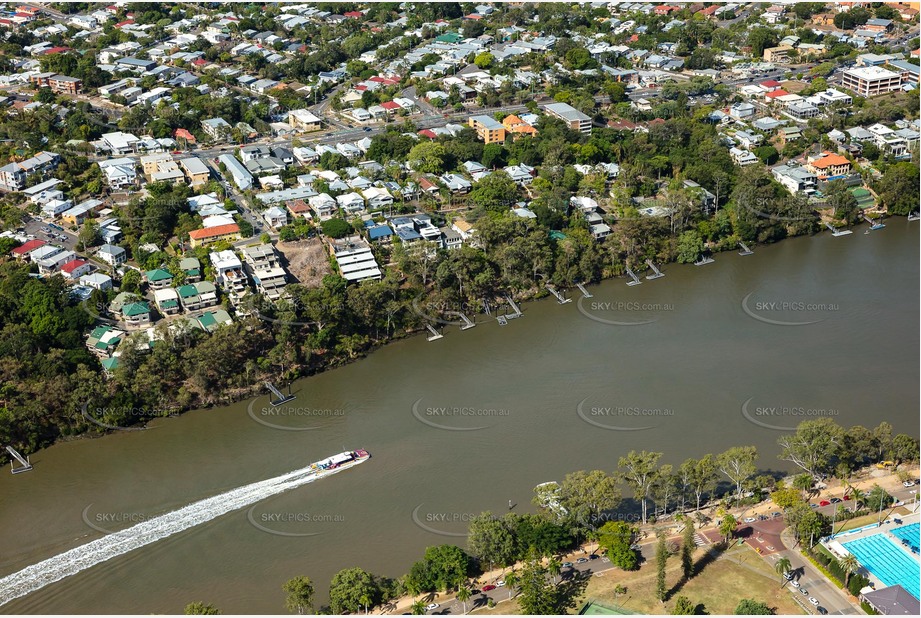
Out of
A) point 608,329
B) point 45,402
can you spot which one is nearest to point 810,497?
point 608,329

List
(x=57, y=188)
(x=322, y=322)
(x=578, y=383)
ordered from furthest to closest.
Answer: (x=57, y=188) < (x=322, y=322) < (x=578, y=383)

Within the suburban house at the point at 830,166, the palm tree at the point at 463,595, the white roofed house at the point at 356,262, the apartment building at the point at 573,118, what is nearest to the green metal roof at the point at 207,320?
the white roofed house at the point at 356,262

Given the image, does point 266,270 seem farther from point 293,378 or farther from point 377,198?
point 377,198

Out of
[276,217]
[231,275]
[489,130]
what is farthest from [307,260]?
[489,130]

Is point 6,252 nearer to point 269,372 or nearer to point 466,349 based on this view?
point 269,372

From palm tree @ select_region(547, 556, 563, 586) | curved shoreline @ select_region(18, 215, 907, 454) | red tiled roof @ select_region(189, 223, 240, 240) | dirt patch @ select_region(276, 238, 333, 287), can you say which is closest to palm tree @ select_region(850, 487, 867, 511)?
palm tree @ select_region(547, 556, 563, 586)

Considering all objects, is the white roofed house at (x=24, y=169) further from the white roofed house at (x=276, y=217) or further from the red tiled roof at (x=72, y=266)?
the white roofed house at (x=276, y=217)
